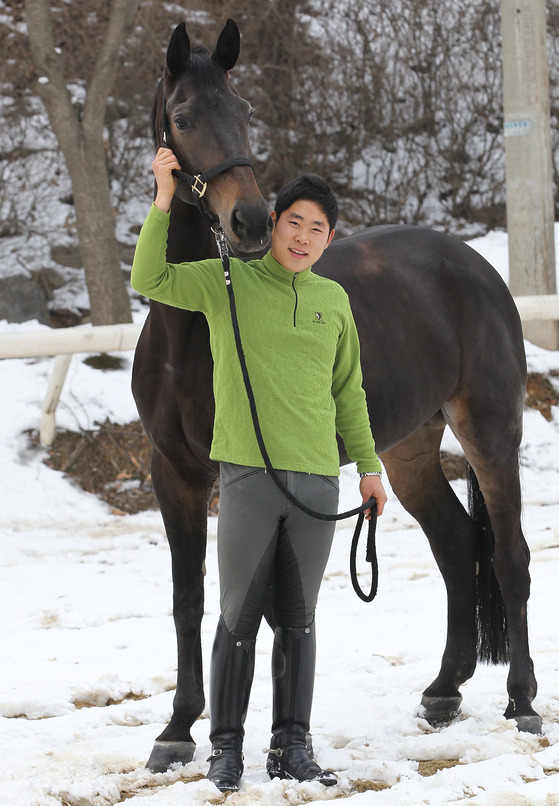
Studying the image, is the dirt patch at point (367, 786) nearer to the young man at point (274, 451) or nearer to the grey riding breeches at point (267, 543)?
the young man at point (274, 451)

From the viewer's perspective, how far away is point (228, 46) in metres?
2.71

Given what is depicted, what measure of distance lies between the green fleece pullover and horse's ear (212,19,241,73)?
610 millimetres

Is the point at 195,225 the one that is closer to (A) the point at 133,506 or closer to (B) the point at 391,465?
(B) the point at 391,465

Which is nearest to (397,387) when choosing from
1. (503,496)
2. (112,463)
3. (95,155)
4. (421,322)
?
(421,322)

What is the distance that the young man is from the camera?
2.45 metres

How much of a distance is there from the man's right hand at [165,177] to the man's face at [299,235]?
1.03 ft

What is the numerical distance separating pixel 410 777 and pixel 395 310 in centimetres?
155

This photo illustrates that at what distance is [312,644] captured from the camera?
2.56 meters

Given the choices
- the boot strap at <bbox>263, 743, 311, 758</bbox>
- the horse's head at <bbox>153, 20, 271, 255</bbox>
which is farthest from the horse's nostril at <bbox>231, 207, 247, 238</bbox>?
the boot strap at <bbox>263, 743, 311, 758</bbox>

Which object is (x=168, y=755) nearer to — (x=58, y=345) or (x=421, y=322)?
(x=421, y=322)

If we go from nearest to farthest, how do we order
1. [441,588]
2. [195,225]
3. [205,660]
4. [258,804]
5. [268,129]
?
[258,804]
[195,225]
[205,660]
[441,588]
[268,129]

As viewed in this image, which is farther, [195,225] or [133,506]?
[133,506]

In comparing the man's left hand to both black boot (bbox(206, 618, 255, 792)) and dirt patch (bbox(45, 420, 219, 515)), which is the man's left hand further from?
dirt patch (bbox(45, 420, 219, 515))

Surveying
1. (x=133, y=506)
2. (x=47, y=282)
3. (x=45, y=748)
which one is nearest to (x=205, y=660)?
(x=45, y=748)
